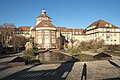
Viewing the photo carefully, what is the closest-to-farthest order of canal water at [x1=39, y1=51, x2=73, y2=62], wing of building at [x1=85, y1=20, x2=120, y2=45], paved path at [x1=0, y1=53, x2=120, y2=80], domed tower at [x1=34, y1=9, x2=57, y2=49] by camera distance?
paved path at [x1=0, y1=53, x2=120, y2=80]
canal water at [x1=39, y1=51, x2=73, y2=62]
domed tower at [x1=34, y1=9, x2=57, y2=49]
wing of building at [x1=85, y1=20, x2=120, y2=45]

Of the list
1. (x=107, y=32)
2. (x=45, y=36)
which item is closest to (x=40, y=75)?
(x=45, y=36)

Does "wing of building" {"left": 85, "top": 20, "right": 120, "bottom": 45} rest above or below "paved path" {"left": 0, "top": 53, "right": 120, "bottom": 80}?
above

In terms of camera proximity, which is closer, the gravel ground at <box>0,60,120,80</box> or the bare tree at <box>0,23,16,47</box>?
the gravel ground at <box>0,60,120,80</box>

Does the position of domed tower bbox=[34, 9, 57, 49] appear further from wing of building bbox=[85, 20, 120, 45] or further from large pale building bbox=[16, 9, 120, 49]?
wing of building bbox=[85, 20, 120, 45]

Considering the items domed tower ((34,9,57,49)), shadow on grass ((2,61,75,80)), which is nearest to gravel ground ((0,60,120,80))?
shadow on grass ((2,61,75,80))

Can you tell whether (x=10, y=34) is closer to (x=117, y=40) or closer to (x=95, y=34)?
(x=95, y=34)

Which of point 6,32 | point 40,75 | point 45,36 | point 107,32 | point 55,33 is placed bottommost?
point 40,75

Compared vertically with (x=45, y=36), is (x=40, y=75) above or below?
below

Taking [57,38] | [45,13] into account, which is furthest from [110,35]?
[45,13]

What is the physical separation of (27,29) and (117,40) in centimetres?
5092

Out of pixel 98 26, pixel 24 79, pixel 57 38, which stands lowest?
pixel 24 79

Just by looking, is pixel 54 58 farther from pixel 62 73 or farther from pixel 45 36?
pixel 45 36

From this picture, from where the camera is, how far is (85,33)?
98562 mm

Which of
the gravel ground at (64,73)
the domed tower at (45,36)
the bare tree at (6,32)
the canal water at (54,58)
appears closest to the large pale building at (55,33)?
the domed tower at (45,36)
